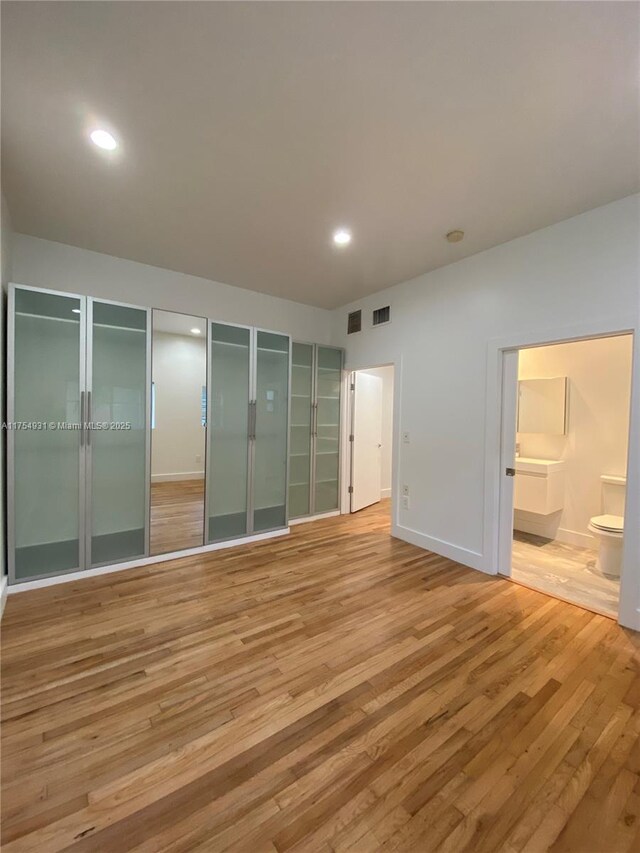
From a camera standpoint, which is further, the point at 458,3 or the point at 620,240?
the point at 620,240

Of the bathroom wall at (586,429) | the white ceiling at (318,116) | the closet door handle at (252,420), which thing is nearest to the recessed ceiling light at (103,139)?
the white ceiling at (318,116)

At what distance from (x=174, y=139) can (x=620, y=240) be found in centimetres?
296

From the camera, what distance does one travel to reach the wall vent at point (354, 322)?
459 centimetres

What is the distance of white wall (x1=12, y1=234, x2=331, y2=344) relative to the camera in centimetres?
306

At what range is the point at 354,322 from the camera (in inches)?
184

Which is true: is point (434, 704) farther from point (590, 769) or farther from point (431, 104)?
point (431, 104)

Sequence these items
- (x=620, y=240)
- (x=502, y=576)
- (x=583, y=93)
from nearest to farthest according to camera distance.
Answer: (x=583, y=93) → (x=620, y=240) → (x=502, y=576)

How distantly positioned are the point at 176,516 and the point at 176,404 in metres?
2.08

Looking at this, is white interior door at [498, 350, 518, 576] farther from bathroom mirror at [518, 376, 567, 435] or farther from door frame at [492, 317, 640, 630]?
bathroom mirror at [518, 376, 567, 435]

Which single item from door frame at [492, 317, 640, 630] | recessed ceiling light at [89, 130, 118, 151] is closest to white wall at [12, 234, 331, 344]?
recessed ceiling light at [89, 130, 118, 151]

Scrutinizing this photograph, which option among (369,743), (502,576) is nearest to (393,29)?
(369,743)

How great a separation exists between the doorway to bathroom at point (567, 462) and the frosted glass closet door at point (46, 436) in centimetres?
378

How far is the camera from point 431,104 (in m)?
1.65

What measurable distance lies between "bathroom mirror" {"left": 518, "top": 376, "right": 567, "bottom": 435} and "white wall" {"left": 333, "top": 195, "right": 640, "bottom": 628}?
145cm
